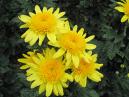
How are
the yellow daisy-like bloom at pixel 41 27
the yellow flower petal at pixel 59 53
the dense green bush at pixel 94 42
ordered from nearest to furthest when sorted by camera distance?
1. the yellow flower petal at pixel 59 53
2. the yellow daisy-like bloom at pixel 41 27
3. the dense green bush at pixel 94 42

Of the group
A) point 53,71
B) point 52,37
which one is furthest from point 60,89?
point 52,37

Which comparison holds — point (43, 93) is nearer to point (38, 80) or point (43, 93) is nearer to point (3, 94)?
point (38, 80)

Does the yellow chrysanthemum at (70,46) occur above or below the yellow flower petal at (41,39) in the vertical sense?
below

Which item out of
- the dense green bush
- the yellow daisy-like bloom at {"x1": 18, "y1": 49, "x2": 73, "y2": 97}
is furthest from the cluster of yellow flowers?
the dense green bush

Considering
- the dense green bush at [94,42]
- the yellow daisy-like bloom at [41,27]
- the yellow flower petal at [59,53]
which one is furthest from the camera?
the dense green bush at [94,42]

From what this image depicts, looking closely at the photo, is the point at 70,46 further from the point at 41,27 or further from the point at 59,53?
the point at 41,27

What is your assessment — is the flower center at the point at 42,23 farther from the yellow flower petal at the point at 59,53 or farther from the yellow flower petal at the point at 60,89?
the yellow flower petal at the point at 60,89

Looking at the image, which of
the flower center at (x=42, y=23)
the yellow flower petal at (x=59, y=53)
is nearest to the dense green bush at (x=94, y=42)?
the flower center at (x=42, y=23)
